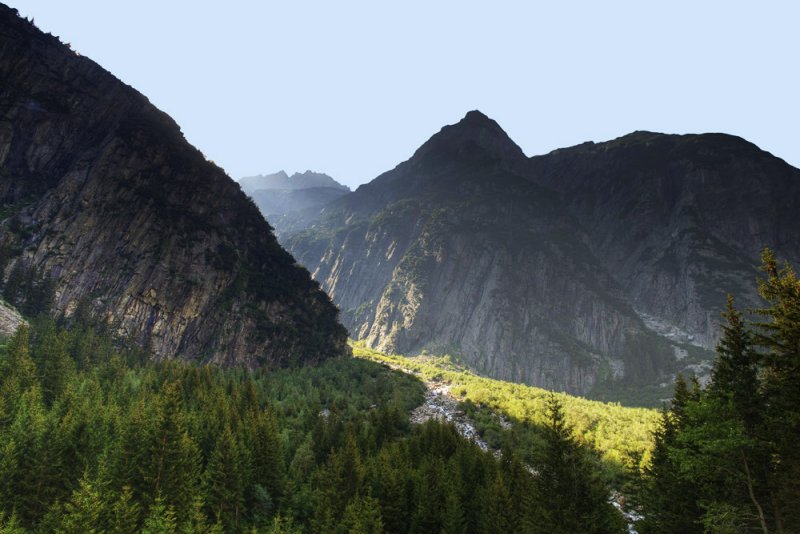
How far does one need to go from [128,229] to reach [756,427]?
411 ft

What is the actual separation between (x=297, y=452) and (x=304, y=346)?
240 feet

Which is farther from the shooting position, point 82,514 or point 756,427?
point 82,514

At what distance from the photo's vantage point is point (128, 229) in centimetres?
11012

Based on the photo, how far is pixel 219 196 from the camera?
132500mm

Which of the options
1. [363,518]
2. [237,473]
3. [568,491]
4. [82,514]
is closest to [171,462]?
[237,473]

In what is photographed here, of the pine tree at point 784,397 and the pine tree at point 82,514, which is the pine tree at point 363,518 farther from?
the pine tree at point 784,397

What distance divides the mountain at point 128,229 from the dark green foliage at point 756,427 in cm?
10569

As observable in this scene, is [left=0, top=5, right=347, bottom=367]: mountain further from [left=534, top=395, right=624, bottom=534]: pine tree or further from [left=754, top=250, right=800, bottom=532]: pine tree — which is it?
[left=754, top=250, right=800, bottom=532]: pine tree

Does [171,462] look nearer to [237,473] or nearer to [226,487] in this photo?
[226,487]

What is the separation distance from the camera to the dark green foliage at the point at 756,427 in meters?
17.3

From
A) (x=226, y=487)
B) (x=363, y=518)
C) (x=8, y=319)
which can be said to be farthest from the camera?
(x=8, y=319)

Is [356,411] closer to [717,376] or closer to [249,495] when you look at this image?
[249,495]

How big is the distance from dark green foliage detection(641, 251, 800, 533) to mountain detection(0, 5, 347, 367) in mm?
105692

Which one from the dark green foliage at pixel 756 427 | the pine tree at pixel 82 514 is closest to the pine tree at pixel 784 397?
the dark green foliage at pixel 756 427
